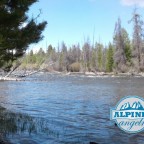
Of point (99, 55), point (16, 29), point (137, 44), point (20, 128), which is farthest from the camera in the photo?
point (99, 55)

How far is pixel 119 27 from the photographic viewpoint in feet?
305

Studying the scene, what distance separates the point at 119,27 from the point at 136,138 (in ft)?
273

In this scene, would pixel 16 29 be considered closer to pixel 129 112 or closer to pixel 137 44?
pixel 129 112

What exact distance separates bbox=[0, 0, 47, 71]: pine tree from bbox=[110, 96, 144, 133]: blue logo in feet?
12.0

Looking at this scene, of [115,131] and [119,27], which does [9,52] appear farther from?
[119,27]

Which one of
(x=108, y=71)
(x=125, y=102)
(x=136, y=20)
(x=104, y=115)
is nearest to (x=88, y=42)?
(x=108, y=71)

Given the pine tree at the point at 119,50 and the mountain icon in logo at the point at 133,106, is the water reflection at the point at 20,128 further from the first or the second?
the pine tree at the point at 119,50

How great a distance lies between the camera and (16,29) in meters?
10.8

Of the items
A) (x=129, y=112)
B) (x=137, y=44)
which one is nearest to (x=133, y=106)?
(x=129, y=112)

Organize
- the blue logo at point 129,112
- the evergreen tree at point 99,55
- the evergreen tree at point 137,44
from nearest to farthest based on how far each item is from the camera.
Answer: the blue logo at point 129,112 → the evergreen tree at point 137,44 → the evergreen tree at point 99,55

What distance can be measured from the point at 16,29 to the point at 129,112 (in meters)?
5.08

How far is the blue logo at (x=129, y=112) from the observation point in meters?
7.20

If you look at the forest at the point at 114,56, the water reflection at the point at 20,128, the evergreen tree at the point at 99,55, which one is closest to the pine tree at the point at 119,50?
the forest at the point at 114,56

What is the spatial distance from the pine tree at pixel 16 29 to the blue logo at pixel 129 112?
367cm
